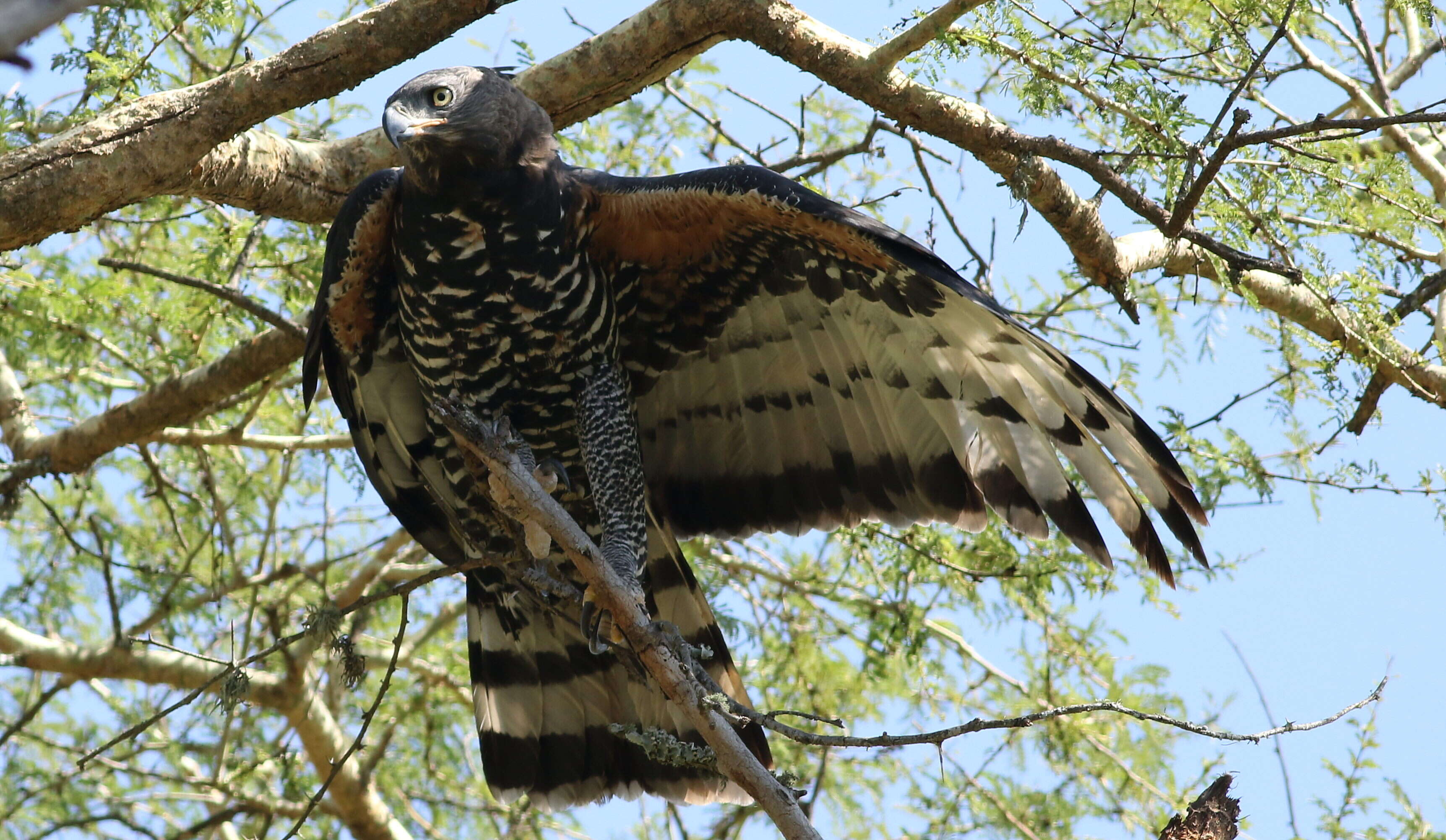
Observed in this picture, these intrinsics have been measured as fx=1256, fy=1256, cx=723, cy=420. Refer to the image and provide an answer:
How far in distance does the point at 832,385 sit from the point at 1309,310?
197 centimetres

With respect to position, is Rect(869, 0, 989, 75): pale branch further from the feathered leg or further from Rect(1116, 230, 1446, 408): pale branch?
the feathered leg

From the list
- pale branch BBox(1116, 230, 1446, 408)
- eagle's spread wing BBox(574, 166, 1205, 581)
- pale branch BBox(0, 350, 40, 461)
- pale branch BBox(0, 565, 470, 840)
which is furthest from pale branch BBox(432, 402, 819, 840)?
pale branch BBox(0, 350, 40, 461)

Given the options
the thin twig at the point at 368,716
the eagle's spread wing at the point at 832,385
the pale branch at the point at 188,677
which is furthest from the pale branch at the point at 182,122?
the pale branch at the point at 188,677

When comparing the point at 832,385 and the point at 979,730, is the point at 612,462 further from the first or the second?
the point at 979,730

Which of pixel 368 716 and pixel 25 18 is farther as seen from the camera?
pixel 368 716

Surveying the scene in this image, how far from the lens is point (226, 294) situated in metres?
4.54

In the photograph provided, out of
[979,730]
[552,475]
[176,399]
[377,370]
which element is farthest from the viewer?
[176,399]

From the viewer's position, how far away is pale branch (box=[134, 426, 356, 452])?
5.52 m

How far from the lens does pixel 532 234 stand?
13.1ft

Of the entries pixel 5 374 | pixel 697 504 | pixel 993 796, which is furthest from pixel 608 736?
pixel 5 374

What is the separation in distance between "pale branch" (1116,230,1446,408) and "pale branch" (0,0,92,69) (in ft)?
13.0

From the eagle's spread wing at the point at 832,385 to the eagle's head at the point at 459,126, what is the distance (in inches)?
10.3

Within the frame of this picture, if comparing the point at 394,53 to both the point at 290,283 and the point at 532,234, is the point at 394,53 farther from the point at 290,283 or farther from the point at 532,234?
the point at 290,283

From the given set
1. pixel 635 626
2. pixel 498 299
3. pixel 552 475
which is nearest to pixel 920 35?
pixel 498 299
